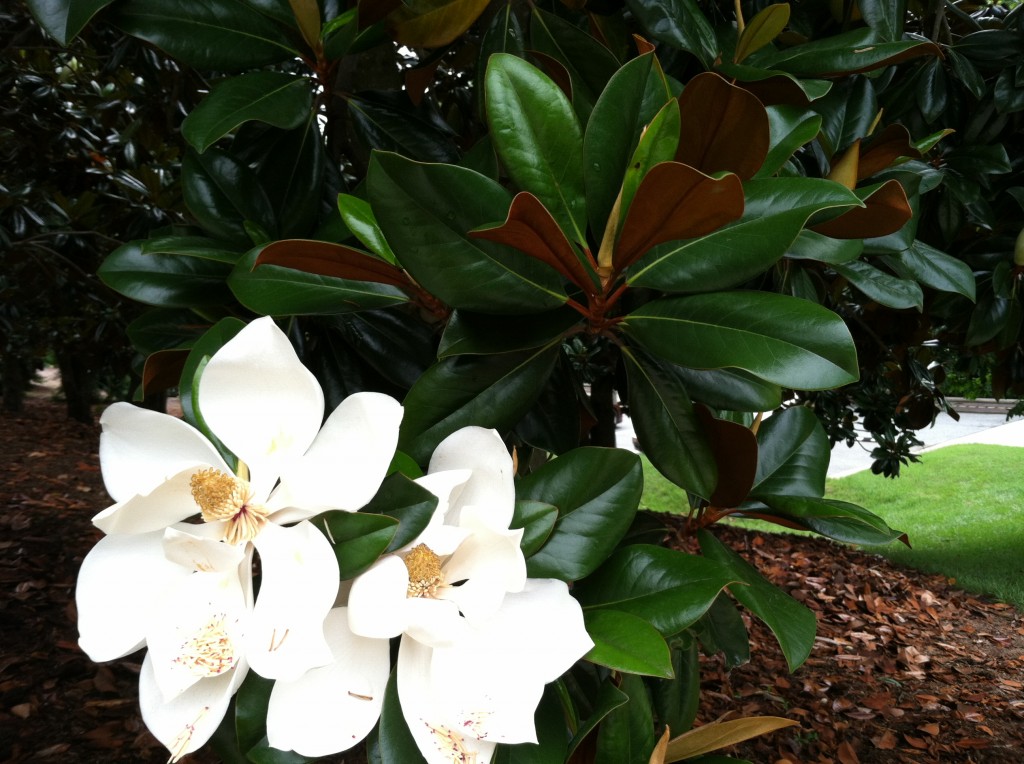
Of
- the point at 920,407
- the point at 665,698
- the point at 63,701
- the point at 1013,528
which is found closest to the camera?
the point at 665,698

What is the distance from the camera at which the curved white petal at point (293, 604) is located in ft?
1.53

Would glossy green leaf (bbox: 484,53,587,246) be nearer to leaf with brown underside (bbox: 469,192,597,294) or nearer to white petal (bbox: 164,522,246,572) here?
leaf with brown underside (bbox: 469,192,597,294)

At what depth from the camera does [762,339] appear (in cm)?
63

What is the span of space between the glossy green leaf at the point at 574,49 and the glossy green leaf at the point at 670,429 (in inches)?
15.3

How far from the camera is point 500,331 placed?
693mm

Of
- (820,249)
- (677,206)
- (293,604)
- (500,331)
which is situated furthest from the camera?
(820,249)

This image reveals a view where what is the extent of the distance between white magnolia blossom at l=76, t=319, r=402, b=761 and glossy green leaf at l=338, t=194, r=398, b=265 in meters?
0.21

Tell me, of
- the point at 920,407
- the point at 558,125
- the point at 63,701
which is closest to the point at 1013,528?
the point at 920,407

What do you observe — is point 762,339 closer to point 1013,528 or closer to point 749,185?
point 749,185

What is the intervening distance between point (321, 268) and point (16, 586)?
11.5ft

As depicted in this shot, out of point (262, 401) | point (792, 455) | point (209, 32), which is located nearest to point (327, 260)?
point (262, 401)

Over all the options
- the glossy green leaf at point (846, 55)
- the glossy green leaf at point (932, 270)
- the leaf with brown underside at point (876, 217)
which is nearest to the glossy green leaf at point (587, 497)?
the leaf with brown underside at point (876, 217)

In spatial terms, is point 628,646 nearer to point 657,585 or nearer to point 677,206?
point 657,585

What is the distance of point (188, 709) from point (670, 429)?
0.47 m
